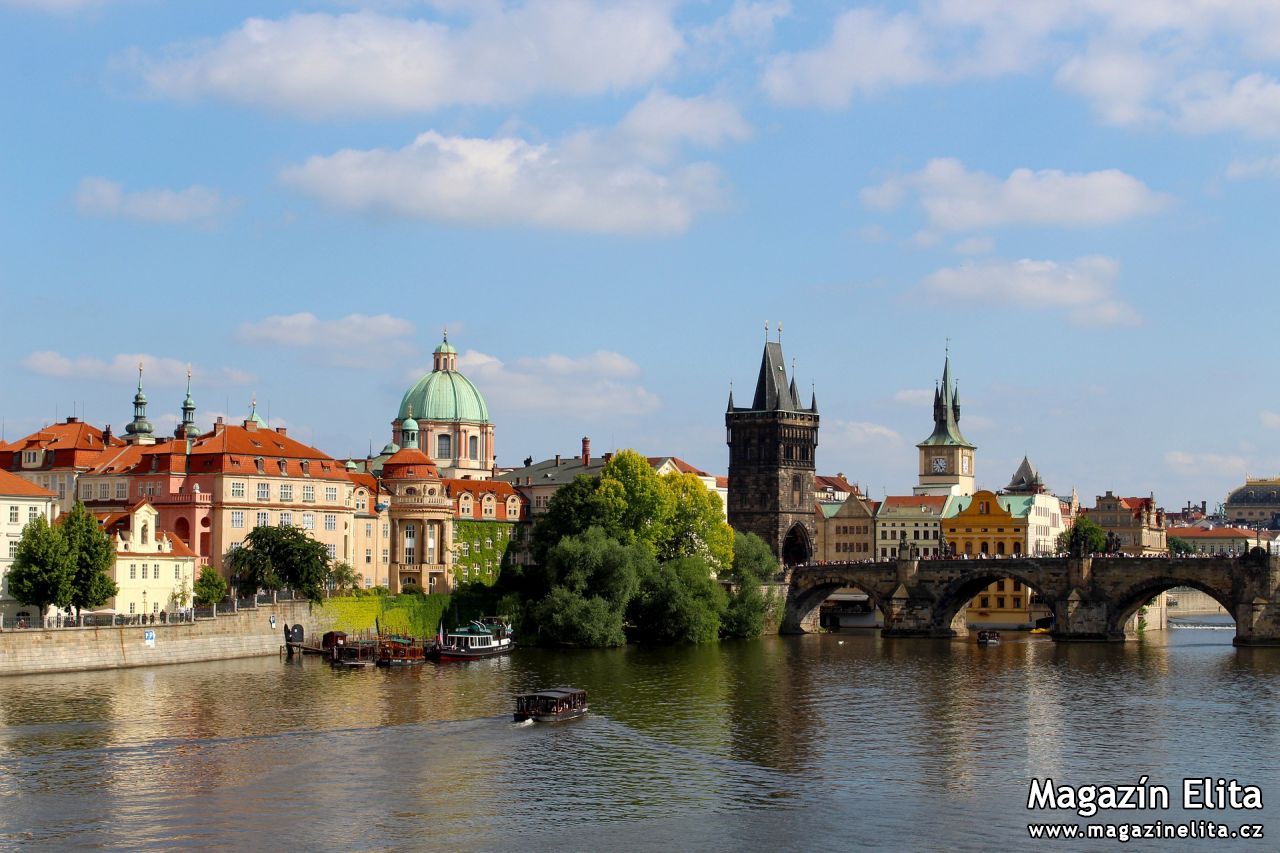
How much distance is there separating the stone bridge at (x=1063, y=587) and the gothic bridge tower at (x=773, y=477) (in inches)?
916

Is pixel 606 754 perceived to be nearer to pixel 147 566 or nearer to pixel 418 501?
pixel 147 566

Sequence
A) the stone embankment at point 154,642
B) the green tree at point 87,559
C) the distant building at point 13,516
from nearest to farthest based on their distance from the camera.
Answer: the stone embankment at point 154,642
the green tree at point 87,559
the distant building at point 13,516

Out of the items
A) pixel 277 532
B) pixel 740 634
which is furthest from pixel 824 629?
pixel 277 532

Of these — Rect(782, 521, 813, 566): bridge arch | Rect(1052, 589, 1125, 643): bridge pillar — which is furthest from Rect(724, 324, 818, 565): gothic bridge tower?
Rect(1052, 589, 1125, 643): bridge pillar

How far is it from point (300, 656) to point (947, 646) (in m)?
57.4

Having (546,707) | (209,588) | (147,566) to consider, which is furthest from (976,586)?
(546,707)

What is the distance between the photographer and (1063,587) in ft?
516

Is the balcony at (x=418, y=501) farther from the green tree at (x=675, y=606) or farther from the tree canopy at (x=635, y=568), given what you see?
the green tree at (x=675, y=606)

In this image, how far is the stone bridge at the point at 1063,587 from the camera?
5758 inches

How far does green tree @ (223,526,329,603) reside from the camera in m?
130

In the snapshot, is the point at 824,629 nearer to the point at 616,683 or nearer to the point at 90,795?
the point at 616,683

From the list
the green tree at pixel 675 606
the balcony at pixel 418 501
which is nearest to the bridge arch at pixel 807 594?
the green tree at pixel 675 606

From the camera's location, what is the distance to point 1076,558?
157m

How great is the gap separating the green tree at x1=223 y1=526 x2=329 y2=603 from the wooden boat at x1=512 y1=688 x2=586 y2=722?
43.0m
